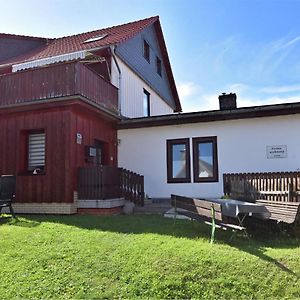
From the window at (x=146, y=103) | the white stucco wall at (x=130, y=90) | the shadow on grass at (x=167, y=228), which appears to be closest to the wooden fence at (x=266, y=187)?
the shadow on grass at (x=167, y=228)

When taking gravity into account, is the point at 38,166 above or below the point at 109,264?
above

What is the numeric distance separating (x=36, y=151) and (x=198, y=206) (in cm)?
751

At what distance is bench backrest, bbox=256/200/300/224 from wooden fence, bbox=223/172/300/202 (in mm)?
1950

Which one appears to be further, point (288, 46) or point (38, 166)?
point (288, 46)

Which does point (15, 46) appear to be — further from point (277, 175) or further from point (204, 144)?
point (277, 175)

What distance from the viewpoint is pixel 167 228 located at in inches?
369

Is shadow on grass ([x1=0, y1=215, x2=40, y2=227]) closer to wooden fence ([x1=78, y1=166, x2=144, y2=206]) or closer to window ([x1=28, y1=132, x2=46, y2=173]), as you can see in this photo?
wooden fence ([x1=78, y1=166, x2=144, y2=206])

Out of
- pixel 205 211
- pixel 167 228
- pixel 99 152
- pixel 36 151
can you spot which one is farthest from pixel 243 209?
pixel 99 152

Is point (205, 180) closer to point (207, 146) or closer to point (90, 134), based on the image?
point (207, 146)

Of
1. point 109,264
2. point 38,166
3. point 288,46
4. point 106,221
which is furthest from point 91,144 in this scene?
point 288,46

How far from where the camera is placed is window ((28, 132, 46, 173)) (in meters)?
13.6

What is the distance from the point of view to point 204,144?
14969mm

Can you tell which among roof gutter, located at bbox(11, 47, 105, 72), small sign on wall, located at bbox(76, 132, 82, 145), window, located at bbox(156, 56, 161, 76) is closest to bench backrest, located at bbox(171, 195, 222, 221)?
small sign on wall, located at bbox(76, 132, 82, 145)

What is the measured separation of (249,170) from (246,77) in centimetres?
774
